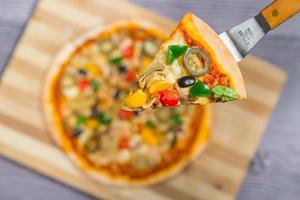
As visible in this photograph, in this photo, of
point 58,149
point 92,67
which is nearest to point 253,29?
point 92,67

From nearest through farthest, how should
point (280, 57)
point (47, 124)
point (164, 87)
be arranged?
point (164, 87) → point (47, 124) → point (280, 57)

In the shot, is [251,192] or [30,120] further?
[251,192]

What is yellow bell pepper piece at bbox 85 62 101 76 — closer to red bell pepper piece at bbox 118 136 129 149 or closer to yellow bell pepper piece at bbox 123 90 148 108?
red bell pepper piece at bbox 118 136 129 149

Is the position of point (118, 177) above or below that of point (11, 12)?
below

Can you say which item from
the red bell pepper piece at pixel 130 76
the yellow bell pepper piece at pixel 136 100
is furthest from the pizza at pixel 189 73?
the red bell pepper piece at pixel 130 76

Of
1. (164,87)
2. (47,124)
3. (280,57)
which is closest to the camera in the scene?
(164,87)

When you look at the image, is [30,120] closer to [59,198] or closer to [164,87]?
[59,198]

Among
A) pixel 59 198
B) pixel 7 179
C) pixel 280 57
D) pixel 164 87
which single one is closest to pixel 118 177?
pixel 59 198
